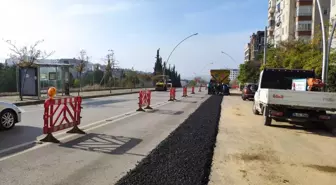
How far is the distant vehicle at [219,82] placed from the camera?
41.8 m

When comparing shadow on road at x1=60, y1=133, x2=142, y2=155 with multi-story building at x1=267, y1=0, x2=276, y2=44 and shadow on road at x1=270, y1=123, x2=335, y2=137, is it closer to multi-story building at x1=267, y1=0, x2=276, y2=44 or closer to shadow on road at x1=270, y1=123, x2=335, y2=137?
shadow on road at x1=270, y1=123, x2=335, y2=137

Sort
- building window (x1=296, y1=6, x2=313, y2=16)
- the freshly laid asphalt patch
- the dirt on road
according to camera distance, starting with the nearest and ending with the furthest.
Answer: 1. the freshly laid asphalt patch
2. the dirt on road
3. building window (x1=296, y1=6, x2=313, y2=16)

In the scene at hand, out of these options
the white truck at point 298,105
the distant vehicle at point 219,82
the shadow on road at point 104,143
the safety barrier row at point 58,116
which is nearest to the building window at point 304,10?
the distant vehicle at point 219,82

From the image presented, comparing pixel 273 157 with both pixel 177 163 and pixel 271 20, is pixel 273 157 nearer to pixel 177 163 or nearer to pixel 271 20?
pixel 177 163

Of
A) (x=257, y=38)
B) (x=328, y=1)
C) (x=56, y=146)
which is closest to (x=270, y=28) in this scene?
(x=328, y=1)

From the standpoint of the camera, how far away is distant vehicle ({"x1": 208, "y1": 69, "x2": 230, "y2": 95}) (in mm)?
41750

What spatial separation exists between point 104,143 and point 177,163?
2495 millimetres

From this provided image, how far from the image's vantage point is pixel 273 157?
712 centimetres

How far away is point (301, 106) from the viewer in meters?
11.3

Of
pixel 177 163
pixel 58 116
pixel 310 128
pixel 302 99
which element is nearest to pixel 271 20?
pixel 310 128

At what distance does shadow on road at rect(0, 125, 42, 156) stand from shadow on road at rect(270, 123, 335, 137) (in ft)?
27.2

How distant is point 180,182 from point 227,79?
129 ft

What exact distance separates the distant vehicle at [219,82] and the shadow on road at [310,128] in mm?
28597

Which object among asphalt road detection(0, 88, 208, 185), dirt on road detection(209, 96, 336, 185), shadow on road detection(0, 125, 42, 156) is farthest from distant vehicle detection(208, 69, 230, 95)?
shadow on road detection(0, 125, 42, 156)
